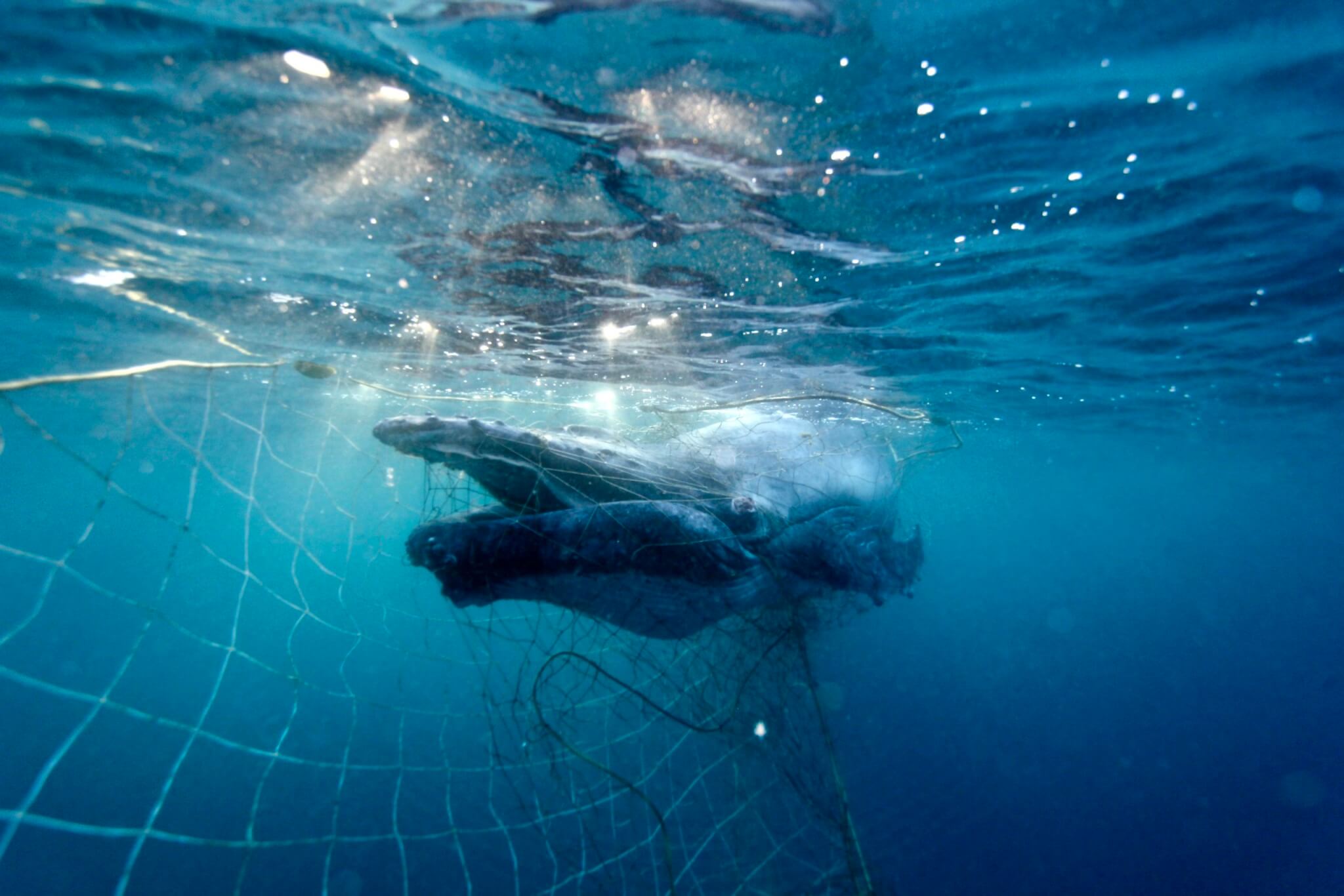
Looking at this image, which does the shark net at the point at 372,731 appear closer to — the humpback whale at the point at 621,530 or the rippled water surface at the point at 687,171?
the humpback whale at the point at 621,530

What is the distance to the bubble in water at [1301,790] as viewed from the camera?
2220cm

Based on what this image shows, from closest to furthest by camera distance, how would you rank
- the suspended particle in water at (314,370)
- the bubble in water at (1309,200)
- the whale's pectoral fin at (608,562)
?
the whale's pectoral fin at (608,562) → the suspended particle in water at (314,370) → the bubble in water at (1309,200)

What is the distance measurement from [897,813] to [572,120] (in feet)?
60.8

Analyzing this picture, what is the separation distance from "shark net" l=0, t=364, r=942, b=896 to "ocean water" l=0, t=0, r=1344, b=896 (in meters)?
0.22

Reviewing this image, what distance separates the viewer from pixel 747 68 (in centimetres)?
585

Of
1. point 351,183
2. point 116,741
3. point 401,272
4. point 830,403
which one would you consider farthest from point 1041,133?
point 116,741

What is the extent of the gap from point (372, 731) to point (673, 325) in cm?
2317

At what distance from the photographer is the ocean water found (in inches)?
224

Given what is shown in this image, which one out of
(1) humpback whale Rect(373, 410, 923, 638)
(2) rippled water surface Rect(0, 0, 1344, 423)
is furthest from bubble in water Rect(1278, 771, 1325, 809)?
(1) humpback whale Rect(373, 410, 923, 638)

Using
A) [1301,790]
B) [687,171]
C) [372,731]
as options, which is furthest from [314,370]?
[1301,790]

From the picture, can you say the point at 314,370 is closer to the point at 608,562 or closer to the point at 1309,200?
the point at 608,562

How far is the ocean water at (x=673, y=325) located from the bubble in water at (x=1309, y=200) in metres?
0.11

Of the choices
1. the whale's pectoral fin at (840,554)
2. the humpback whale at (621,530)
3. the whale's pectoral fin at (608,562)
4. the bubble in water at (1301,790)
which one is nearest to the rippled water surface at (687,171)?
the humpback whale at (621,530)

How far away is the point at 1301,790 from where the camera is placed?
23078mm
